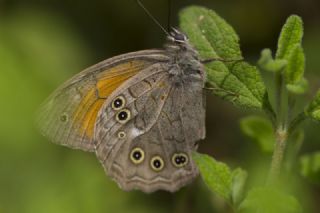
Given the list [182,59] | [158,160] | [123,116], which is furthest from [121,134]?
[182,59]

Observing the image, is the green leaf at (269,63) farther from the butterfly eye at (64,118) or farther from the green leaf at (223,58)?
the butterfly eye at (64,118)

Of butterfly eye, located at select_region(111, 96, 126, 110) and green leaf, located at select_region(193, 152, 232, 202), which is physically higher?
butterfly eye, located at select_region(111, 96, 126, 110)

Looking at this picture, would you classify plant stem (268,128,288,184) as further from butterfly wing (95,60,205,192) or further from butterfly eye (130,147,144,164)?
butterfly eye (130,147,144,164)

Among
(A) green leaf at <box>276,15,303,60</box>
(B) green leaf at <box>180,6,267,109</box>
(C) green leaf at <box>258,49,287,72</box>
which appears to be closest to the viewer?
(C) green leaf at <box>258,49,287,72</box>

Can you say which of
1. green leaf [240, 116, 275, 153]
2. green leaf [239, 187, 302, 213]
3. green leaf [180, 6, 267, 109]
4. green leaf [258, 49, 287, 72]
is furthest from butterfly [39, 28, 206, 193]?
green leaf [239, 187, 302, 213]

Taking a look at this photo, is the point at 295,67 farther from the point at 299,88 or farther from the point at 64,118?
the point at 64,118

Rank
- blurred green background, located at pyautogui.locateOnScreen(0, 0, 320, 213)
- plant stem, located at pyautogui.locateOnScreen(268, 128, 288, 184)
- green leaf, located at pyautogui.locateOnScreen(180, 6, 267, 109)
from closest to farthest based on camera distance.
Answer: plant stem, located at pyautogui.locateOnScreen(268, 128, 288, 184) → green leaf, located at pyautogui.locateOnScreen(180, 6, 267, 109) → blurred green background, located at pyautogui.locateOnScreen(0, 0, 320, 213)

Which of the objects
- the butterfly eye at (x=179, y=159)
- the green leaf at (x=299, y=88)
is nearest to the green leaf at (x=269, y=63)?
the green leaf at (x=299, y=88)

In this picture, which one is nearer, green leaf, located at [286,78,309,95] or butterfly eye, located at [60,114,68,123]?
green leaf, located at [286,78,309,95]
